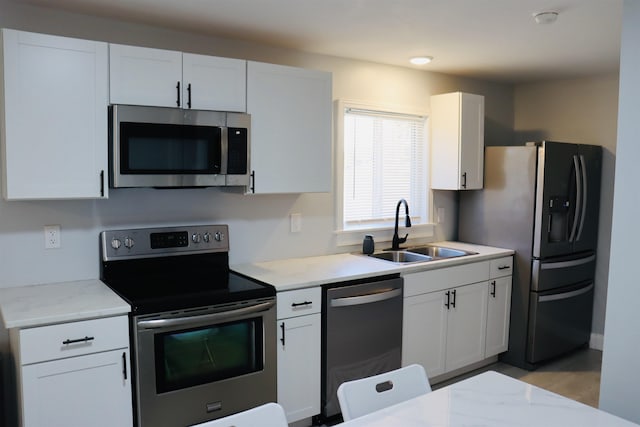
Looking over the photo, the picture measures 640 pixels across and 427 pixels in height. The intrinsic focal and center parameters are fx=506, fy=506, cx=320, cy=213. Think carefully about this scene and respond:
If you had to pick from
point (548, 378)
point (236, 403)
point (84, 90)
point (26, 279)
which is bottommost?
point (548, 378)

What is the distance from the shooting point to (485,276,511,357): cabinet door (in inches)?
151

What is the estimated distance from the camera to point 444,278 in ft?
11.3

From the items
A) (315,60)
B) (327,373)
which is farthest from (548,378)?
(315,60)

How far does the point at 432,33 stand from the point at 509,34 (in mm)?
462

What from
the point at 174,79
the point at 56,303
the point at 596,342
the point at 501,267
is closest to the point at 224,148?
the point at 174,79

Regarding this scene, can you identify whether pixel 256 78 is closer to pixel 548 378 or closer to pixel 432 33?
pixel 432 33

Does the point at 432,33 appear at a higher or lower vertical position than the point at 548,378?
higher

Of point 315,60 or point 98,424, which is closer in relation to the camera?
point 98,424

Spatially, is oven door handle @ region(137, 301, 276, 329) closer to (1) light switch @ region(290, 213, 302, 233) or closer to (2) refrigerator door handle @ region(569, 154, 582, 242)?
(1) light switch @ region(290, 213, 302, 233)

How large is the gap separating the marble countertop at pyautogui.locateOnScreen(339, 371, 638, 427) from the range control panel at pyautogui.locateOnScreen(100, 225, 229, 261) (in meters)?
1.71

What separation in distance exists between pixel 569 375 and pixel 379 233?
5.80ft

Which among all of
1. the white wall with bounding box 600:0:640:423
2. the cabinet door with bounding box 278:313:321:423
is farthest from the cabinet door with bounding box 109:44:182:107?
the white wall with bounding box 600:0:640:423

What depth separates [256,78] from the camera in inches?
111

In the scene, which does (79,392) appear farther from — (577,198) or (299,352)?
(577,198)
